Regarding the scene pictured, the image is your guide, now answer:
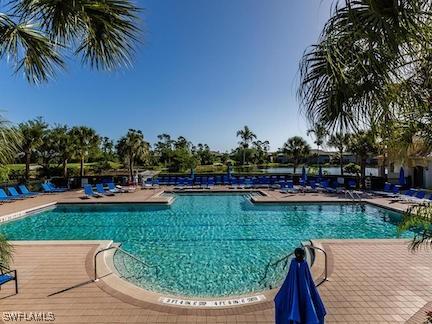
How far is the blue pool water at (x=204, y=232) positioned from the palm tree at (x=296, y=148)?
1236 cm

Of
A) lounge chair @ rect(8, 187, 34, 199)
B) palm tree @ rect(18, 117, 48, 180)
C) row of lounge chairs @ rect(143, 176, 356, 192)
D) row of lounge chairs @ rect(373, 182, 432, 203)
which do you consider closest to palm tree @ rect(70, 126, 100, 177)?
palm tree @ rect(18, 117, 48, 180)

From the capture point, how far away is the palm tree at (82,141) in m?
24.5

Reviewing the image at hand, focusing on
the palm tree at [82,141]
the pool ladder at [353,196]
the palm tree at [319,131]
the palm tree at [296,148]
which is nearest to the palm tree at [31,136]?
the palm tree at [82,141]

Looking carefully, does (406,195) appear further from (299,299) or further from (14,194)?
(14,194)

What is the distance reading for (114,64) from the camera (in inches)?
132

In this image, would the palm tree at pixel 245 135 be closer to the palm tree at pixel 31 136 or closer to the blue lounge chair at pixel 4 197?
the palm tree at pixel 31 136

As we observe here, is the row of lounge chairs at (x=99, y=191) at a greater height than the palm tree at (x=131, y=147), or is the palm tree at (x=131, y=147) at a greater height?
the palm tree at (x=131, y=147)

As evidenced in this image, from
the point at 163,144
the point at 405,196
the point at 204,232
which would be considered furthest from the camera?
the point at 163,144

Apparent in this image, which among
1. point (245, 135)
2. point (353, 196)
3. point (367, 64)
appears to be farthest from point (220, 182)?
point (245, 135)

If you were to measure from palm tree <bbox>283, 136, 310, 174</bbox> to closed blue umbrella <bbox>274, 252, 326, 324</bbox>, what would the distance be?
85.2 feet

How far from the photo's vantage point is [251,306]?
5.24m

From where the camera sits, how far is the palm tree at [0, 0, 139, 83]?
2.88 meters

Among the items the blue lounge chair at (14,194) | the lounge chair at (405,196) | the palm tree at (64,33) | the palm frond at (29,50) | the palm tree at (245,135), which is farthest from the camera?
the palm tree at (245,135)

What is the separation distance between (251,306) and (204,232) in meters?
6.60
